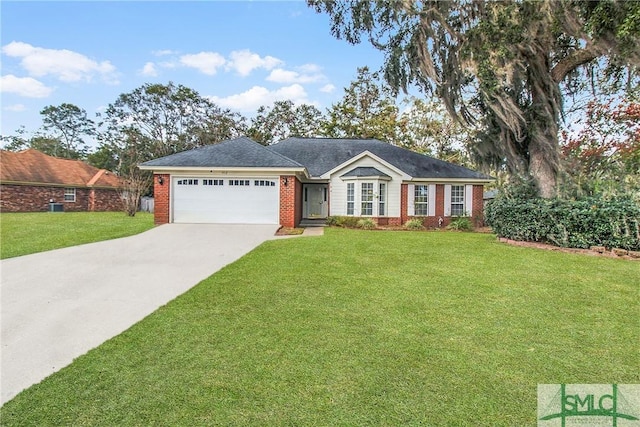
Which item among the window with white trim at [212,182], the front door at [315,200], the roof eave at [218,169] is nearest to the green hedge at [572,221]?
the roof eave at [218,169]

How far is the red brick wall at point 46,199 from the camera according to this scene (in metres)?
22.9

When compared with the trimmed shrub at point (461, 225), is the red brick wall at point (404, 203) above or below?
above

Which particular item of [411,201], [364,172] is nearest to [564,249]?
[411,201]

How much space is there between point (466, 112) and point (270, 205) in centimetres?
835

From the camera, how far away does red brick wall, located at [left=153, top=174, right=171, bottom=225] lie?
13914 millimetres

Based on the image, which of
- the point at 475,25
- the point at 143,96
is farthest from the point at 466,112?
the point at 143,96

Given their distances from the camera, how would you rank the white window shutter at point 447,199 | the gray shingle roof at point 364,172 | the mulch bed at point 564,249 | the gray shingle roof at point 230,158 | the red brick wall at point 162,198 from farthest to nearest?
1. the white window shutter at point 447,199
2. the gray shingle roof at point 364,172
3. the red brick wall at point 162,198
4. the gray shingle roof at point 230,158
5. the mulch bed at point 564,249

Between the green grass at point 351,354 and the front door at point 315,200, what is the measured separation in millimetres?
12460

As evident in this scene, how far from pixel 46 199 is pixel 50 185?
3.41ft

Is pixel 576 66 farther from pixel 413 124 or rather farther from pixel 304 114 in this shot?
pixel 304 114

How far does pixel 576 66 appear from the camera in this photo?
1137 cm

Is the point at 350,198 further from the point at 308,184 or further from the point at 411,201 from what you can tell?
the point at 411,201

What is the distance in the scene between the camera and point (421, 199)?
17.2m

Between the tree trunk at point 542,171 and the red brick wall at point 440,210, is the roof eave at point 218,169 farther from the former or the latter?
the tree trunk at point 542,171
